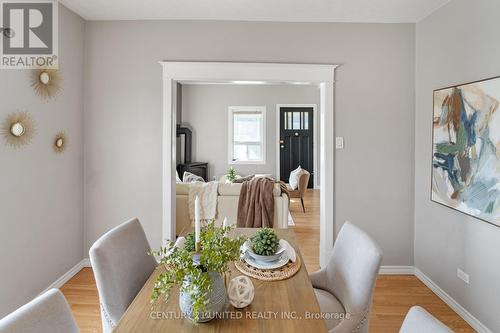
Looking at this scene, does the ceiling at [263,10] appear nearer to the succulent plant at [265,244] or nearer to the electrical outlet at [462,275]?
the succulent plant at [265,244]

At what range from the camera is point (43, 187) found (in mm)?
2479

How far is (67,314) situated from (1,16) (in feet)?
7.45

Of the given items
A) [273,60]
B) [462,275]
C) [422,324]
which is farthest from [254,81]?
[422,324]

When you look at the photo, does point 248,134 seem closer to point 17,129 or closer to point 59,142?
point 59,142

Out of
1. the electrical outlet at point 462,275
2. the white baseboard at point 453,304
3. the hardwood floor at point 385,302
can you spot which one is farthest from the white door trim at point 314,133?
the electrical outlet at point 462,275

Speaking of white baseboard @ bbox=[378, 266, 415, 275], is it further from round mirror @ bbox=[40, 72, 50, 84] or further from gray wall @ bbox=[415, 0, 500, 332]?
round mirror @ bbox=[40, 72, 50, 84]

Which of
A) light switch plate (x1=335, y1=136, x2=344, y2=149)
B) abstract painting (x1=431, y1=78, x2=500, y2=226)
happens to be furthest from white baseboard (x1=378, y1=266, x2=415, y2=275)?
light switch plate (x1=335, y1=136, x2=344, y2=149)

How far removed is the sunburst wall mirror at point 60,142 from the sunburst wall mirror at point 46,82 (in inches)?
13.9

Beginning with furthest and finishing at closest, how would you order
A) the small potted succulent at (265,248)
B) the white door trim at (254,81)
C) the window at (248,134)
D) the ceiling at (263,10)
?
the window at (248,134), the white door trim at (254,81), the ceiling at (263,10), the small potted succulent at (265,248)

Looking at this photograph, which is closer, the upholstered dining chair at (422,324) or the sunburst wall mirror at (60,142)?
the upholstered dining chair at (422,324)

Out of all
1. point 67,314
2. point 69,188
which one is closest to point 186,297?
point 67,314

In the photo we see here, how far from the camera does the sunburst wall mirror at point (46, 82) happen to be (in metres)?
2.38

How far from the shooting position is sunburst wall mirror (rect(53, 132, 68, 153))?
2.62 m

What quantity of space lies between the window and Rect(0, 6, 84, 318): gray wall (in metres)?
4.77
